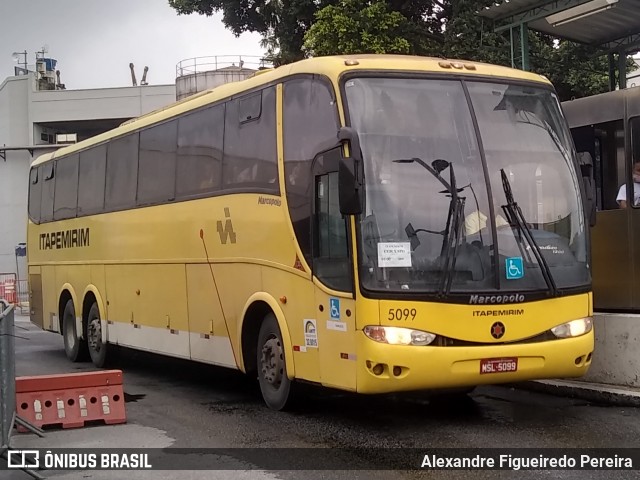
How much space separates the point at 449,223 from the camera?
25.5 ft

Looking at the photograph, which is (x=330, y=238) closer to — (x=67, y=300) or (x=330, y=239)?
(x=330, y=239)

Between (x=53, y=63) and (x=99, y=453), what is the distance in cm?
4697

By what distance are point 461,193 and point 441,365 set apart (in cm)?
157

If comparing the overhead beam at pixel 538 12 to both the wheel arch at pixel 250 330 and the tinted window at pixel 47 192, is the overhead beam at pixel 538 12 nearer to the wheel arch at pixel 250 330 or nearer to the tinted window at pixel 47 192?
the wheel arch at pixel 250 330

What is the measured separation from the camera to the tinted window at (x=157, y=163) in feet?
38.9

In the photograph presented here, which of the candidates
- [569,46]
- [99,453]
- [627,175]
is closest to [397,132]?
[99,453]

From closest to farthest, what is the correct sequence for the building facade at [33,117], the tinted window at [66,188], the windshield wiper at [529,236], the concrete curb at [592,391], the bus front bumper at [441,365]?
the bus front bumper at [441,365], the windshield wiper at [529,236], the concrete curb at [592,391], the tinted window at [66,188], the building facade at [33,117]

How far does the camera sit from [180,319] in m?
11.5

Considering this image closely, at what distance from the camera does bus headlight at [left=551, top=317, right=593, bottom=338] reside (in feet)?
26.5

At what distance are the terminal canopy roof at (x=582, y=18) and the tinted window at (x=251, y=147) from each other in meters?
6.30

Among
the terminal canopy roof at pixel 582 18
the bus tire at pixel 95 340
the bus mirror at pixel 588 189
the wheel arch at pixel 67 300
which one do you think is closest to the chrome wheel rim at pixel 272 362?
the bus mirror at pixel 588 189

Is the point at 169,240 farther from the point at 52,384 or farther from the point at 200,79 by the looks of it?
the point at 200,79

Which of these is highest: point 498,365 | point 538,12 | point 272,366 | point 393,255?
point 538,12

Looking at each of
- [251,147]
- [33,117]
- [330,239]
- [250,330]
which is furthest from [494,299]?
[33,117]
